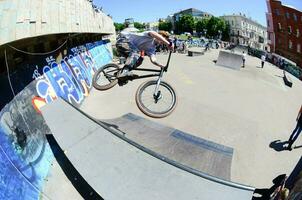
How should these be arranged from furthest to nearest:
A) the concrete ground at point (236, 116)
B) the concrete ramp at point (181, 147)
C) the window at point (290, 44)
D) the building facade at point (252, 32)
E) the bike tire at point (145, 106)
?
1. the building facade at point (252, 32)
2. the concrete ground at point (236, 116)
3. the concrete ramp at point (181, 147)
4. the bike tire at point (145, 106)
5. the window at point (290, 44)

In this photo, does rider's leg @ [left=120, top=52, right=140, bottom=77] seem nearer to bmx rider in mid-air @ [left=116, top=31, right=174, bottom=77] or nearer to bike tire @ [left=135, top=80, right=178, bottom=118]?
bmx rider in mid-air @ [left=116, top=31, right=174, bottom=77]

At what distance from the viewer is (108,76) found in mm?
8195

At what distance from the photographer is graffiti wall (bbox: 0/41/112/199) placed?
5129 millimetres

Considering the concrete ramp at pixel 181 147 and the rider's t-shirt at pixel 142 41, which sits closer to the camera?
the rider's t-shirt at pixel 142 41

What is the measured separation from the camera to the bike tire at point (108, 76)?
7.84 meters

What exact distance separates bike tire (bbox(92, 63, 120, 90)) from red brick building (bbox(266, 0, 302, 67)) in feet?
13.6

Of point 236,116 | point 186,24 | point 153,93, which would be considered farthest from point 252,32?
point 186,24

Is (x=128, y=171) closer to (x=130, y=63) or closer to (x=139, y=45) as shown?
(x=130, y=63)

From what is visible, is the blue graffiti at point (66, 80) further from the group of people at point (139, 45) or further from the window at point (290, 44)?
the window at point (290, 44)

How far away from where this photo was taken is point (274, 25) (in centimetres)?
622

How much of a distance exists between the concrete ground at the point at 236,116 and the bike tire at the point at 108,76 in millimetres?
4048

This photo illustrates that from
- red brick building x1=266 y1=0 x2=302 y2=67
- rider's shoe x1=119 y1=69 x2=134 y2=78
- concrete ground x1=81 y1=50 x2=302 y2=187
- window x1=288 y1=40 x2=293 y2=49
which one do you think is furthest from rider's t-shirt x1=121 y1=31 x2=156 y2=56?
concrete ground x1=81 y1=50 x2=302 y2=187

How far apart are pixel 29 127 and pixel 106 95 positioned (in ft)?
28.4

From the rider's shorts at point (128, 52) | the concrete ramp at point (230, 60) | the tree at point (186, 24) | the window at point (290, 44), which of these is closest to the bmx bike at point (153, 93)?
the rider's shorts at point (128, 52)
